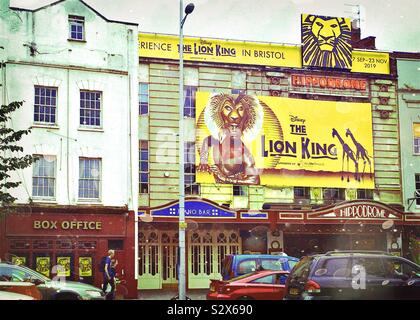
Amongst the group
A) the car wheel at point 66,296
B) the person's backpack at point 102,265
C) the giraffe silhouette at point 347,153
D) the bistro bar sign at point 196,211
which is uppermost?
the giraffe silhouette at point 347,153

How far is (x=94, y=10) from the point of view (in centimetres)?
1925

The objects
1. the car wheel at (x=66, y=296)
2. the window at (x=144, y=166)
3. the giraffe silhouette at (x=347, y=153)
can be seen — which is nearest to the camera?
the car wheel at (x=66, y=296)

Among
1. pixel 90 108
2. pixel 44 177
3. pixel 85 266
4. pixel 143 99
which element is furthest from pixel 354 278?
pixel 143 99

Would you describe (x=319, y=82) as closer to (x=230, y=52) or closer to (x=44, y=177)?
(x=230, y=52)

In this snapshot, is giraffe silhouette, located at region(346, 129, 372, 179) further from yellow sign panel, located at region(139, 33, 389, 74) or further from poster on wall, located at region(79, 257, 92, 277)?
poster on wall, located at region(79, 257, 92, 277)

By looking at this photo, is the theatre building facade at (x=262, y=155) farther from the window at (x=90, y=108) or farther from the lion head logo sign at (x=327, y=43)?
the window at (x=90, y=108)

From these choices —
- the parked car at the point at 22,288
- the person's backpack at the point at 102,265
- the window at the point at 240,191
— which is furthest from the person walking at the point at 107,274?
the window at the point at 240,191

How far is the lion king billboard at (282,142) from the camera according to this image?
2066 cm

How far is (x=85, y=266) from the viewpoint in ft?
59.7

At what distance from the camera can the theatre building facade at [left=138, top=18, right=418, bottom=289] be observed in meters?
20.6

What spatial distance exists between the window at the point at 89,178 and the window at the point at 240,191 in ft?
15.2

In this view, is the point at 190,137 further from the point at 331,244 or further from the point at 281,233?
the point at 331,244

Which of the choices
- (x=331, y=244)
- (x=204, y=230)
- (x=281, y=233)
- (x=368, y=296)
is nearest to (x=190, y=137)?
(x=204, y=230)
